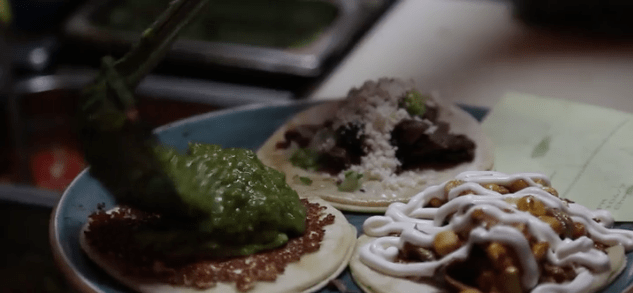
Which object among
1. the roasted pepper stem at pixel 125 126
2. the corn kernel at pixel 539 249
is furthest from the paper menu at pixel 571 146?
the roasted pepper stem at pixel 125 126

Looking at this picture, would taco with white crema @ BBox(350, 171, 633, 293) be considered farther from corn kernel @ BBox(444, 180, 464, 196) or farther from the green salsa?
the green salsa

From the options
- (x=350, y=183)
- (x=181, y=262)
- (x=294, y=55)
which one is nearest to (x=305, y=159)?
(x=350, y=183)

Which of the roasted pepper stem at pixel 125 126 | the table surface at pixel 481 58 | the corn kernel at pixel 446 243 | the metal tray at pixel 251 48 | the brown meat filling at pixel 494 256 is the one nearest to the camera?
the roasted pepper stem at pixel 125 126

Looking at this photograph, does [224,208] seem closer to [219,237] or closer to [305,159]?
[219,237]

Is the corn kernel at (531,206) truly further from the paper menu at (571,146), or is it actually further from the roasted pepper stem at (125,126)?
the roasted pepper stem at (125,126)

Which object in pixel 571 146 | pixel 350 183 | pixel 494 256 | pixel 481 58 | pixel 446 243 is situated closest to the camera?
pixel 494 256

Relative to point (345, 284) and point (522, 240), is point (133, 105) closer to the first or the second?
point (345, 284)
